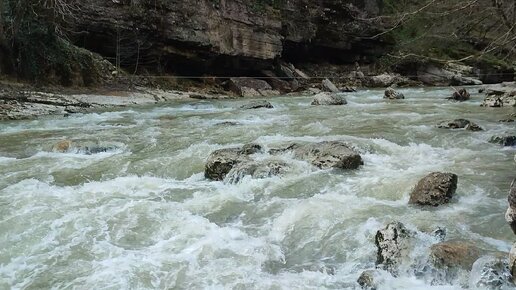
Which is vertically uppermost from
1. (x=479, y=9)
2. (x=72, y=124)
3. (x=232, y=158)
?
(x=479, y=9)

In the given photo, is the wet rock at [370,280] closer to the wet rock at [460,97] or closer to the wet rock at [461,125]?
the wet rock at [461,125]

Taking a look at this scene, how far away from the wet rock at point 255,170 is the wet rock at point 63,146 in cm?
333

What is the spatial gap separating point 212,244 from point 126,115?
8687 millimetres

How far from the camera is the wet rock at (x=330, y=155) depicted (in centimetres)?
693

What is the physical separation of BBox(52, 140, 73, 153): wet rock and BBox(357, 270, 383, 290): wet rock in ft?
19.9

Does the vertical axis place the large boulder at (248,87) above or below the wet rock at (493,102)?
below

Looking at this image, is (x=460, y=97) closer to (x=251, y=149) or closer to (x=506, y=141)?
(x=506, y=141)

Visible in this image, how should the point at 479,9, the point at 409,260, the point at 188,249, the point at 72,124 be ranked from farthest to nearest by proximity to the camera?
the point at 72,124 → the point at 479,9 → the point at 188,249 → the point at 409,260

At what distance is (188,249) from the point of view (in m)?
4.62

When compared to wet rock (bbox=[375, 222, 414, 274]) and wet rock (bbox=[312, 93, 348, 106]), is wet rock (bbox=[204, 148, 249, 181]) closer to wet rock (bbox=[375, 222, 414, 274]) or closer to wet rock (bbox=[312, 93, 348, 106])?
wet rock (bbox=[375, 222, 414, 274])

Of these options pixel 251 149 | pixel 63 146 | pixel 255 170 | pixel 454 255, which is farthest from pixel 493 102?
pixel 63 146

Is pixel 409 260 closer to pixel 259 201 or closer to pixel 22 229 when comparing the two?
pixel 259 201

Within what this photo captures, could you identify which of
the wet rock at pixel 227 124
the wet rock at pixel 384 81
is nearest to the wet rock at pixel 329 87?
the wet rock at pixel 384 81

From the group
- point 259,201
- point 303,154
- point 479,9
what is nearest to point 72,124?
point 303,154
